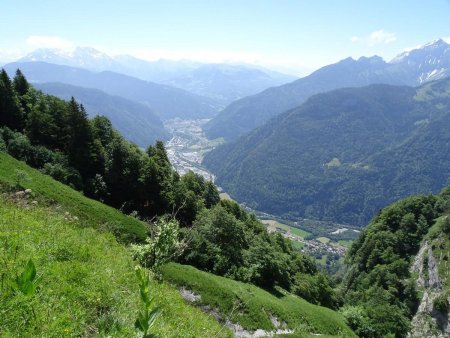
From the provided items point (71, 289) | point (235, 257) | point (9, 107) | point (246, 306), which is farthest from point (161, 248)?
point (9, 107)

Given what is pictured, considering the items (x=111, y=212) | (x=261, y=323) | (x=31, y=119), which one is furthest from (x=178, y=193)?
(x=261, y=323)

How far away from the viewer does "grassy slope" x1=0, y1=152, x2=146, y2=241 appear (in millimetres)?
38750

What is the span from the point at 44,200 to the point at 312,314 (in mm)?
30179

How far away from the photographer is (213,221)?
4906 cm

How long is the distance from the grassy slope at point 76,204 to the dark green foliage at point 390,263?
32865mm

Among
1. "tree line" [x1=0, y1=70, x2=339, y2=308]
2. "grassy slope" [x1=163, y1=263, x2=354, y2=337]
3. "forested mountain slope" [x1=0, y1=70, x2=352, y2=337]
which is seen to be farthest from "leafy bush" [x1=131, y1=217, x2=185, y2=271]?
"tree line" [x1=0, y1=70, x2=339, y2=308]

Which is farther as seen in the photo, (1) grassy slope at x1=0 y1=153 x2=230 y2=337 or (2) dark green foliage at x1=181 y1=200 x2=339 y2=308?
(2) dark green foliage at x1=181 y1=200 x2=339 y2=308

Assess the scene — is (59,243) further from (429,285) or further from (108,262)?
(429,285)

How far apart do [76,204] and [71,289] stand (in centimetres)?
3214

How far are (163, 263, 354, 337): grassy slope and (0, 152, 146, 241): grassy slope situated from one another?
763cm

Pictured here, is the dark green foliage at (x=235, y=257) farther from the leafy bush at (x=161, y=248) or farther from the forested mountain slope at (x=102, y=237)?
the leafy bush at (x=161, y=248)

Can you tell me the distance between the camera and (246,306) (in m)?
33.2

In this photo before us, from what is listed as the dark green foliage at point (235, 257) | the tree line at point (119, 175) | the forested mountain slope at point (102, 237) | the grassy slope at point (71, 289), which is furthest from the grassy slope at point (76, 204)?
the grassy slope at point (71, 289)

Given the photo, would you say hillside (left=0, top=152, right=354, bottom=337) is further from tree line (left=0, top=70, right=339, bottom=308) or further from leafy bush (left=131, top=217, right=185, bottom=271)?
tree line (left=0, top=70, right=339, bottom=308)
